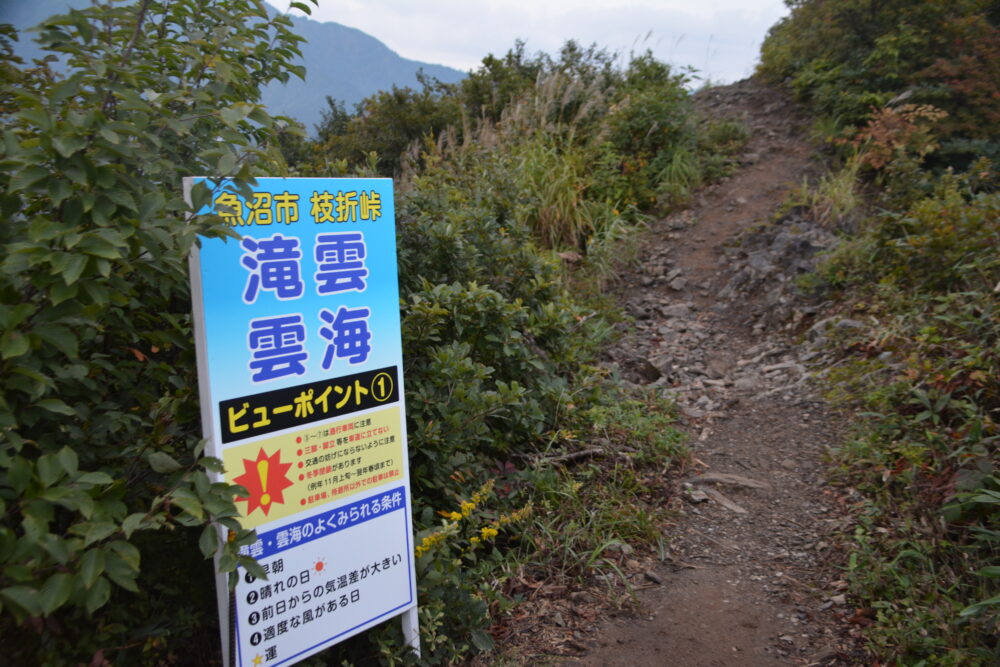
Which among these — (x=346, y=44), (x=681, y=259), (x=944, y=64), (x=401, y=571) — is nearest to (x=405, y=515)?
(x=401, y=571)

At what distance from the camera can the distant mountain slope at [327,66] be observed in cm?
218

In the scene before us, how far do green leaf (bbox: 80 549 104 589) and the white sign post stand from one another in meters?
0.56

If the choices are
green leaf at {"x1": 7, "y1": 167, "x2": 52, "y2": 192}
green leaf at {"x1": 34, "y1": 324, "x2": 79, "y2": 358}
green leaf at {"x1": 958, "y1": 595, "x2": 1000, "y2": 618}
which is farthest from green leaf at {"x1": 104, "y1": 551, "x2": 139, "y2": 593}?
green leaf at {"x1": 958, "y1": 595, "x2": 1000, "y2": 618}

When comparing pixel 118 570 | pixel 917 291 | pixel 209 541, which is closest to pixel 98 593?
pixel 118 570

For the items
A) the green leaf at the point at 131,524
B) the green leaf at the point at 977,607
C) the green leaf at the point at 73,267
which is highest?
the green leaf at the point at 73,267

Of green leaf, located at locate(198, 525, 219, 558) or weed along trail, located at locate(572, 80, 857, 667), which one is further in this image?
weed along trail, located at locate(572, 80, 857, 667)

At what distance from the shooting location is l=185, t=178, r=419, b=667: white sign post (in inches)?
83.8

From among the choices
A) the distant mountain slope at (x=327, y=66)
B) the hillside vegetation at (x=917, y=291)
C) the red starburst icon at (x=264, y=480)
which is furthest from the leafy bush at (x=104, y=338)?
the hillside vegetation at (x=917, y=291)

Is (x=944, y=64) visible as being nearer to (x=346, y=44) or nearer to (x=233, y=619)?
(x=233, y=619)

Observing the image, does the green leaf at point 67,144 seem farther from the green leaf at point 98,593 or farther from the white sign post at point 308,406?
the green leaf at point 98,593

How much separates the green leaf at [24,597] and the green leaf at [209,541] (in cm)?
37

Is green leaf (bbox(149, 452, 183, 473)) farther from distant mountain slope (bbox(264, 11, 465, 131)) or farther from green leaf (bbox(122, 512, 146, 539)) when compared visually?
distant mountain slope (bbox(264, 11, 465, 131))

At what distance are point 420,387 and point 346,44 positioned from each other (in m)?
25.5

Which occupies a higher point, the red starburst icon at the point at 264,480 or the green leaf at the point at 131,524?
the green leaf at the point at 131,524
